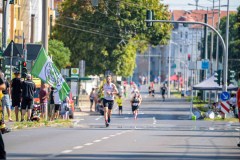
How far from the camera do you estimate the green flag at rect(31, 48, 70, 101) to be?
3959cm

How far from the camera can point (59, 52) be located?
85938 mm

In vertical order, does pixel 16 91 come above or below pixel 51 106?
above

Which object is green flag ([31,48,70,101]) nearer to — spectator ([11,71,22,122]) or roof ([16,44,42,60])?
spectator ([11,71,22,122])

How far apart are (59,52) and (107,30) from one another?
6.12 meters

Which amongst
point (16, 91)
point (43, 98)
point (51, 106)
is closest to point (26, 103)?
point (16, 91)

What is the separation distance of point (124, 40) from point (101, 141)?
65254 millimetres

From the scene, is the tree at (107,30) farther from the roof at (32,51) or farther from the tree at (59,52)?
the roof at (32,51)

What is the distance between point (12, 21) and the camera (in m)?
83.1

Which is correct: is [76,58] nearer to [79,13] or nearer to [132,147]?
[79,13]

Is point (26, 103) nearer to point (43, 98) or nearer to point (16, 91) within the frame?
point (16, 91)

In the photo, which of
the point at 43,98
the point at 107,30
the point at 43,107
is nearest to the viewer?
the point at 43,98

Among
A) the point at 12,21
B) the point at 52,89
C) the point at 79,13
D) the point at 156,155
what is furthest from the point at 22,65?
the point at 79,13

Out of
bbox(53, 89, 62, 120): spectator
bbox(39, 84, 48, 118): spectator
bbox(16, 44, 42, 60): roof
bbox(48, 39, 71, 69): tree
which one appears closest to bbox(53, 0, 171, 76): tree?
bbox(48, 39, 71, 69): tree

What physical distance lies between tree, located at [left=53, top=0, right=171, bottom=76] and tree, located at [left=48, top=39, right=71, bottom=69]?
3.22 meters
